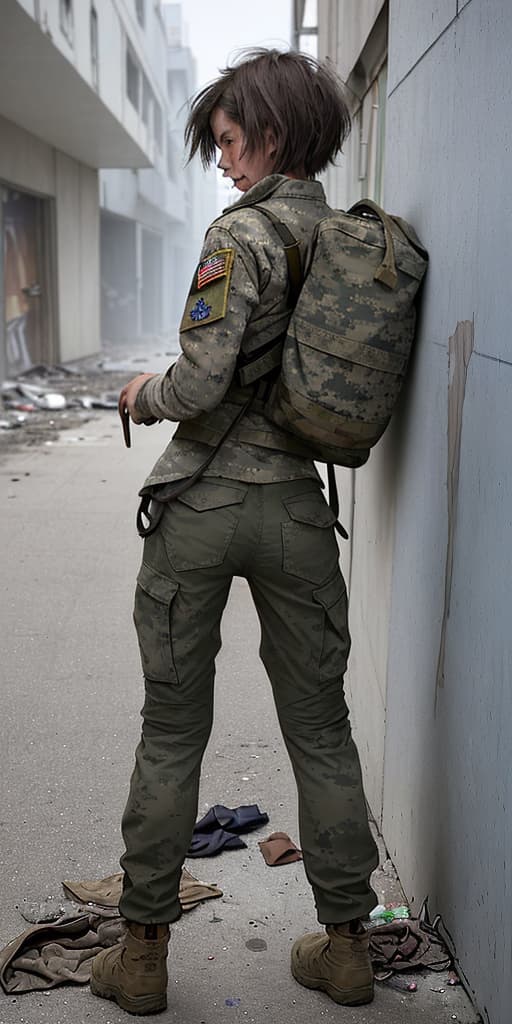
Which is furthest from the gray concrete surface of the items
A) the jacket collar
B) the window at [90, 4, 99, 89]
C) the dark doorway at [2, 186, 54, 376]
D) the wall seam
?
the dark doorway at [2, 186, 54, 376]

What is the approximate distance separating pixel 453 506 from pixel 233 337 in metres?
0.50

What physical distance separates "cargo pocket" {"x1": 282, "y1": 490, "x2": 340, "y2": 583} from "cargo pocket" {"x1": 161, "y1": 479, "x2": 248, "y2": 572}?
102 millimetres

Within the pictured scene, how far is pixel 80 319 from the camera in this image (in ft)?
59.5

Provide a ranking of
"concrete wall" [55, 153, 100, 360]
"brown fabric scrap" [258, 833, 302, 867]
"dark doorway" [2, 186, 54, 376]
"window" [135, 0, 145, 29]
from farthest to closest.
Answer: "window" [135, 0, 145, 29], "concrete wall" [55, 153, 100, 360], "dark doorway" [2, 186, 54, 376], "brown fabric scrap" [258, 833, 302, 867]

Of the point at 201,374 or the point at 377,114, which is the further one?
the point at 377,114

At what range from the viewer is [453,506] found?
6.06ft

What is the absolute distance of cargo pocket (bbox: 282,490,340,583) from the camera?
1.86m

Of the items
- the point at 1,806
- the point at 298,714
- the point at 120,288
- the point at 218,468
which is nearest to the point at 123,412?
the point at 218,468

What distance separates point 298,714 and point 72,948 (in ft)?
2.45

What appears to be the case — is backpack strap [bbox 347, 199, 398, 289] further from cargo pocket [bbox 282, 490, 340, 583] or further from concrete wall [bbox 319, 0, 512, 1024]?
cargo pocket [bbox 282, 490, 340, 583]

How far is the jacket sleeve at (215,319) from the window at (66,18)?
9971 mm

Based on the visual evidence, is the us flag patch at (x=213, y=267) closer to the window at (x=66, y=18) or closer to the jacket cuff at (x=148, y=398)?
the jacket cuff at (x=148, y=398)

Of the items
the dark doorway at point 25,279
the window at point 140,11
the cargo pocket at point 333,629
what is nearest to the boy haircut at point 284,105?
the cargo pocket at point 333,629

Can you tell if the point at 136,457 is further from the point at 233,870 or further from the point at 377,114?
the point at 233,870
